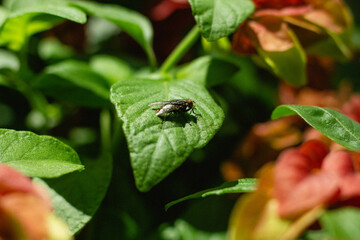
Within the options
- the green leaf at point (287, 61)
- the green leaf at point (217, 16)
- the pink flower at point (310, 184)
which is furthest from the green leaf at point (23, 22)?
the pink flower at point (310, 184)

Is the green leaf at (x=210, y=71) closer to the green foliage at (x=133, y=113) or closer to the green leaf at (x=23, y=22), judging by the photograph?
the green foliage at (x=133, y=113)

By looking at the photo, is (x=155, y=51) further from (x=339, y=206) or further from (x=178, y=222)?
(x=339, y=206)

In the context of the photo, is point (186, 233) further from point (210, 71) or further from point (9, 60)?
point (9, 60)

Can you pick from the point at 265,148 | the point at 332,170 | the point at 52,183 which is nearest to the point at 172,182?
the point at 265,148

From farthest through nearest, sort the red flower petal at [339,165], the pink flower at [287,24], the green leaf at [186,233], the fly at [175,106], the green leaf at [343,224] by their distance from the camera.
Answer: the green leaf at [186,233]
the pink flower at [287,24]
the fly at [175,106]
the red flower petal at [339,165]
the green leaf at [343,224]

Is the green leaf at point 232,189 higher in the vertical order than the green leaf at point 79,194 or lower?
higher
